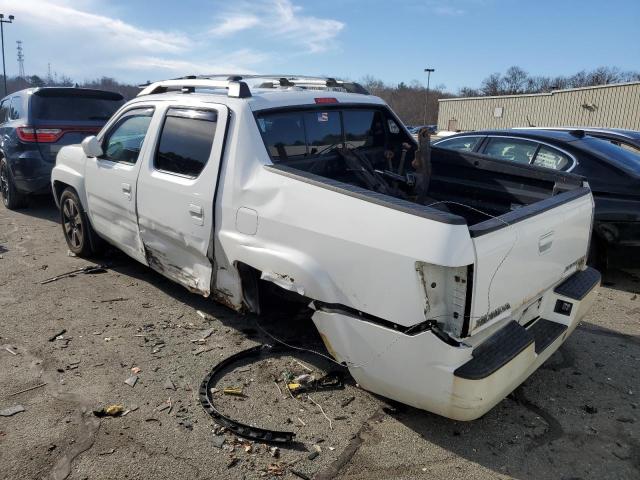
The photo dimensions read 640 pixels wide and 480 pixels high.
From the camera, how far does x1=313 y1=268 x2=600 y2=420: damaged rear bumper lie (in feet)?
8.11

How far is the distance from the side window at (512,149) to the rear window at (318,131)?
2030 mm

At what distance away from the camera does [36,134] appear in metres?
7.88

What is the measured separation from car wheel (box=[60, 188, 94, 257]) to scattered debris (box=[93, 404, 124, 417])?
2.98m

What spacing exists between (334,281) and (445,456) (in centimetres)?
113

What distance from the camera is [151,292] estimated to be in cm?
496

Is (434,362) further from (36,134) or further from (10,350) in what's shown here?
(36,134)

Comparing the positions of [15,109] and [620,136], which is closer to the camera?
[620,136]

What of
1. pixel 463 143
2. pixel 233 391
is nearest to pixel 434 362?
pixel 233 391

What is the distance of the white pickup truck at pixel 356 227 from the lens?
8.13ft

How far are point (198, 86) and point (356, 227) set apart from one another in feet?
7.71

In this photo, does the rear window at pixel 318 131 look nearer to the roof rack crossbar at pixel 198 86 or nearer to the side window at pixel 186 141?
the roof rack crossbar at pixel 198 86

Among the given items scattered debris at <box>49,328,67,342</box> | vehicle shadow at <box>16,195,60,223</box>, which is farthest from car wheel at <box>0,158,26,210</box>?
scattered debris at <box>49,328,67,342</box>

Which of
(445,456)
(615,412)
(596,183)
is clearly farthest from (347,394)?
(596,183)

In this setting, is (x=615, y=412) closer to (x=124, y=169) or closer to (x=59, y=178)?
(x=124, y=169)
